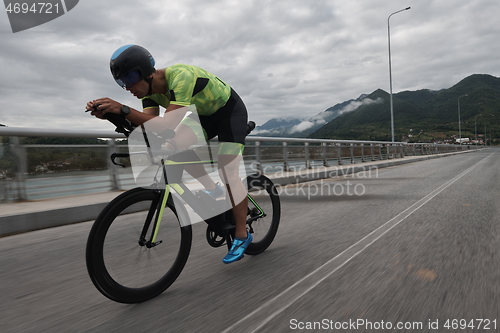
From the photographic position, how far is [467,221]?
473 centimetres

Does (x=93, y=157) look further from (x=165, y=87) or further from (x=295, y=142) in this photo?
(x=295, y=142)

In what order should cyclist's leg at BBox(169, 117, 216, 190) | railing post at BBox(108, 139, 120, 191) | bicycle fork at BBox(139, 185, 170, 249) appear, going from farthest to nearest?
railing post at BBox(108, 139, 120, 191) < cyclist's leg at BBox(169, 117, 216, 190) < bicycle fork at BBox(139, 185, 170, 249)

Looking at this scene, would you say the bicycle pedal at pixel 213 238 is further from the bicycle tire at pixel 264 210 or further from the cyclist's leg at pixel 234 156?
the bicycle tire at pixel 264 210

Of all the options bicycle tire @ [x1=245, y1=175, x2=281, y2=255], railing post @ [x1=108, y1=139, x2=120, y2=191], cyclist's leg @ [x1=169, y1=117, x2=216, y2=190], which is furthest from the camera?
railing post @ [x1=108, y1=139, x2=120, y2=191]

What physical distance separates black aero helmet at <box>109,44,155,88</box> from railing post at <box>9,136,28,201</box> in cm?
383

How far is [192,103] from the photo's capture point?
9.11 ft

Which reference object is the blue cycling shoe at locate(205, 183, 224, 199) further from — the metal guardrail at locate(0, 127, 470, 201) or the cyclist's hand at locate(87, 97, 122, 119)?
the metal guardrail at locate(0, 127, 470, 201)

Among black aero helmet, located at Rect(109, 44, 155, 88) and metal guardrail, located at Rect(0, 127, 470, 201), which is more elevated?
black aero helmet, located at Rect(109, 44, 155, 88)

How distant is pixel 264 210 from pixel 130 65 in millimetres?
1953

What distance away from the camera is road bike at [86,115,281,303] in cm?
226

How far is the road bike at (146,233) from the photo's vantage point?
7.41 feet

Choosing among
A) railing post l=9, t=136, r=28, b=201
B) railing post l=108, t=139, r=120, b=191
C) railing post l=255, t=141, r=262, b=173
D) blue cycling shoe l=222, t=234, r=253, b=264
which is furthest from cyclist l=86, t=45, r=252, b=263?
railing post l=255, t=141, r=262, b=173

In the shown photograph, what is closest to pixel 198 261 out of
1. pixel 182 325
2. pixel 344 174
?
pixel 182 325

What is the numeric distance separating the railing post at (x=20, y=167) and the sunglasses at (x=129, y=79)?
383 centimetres
